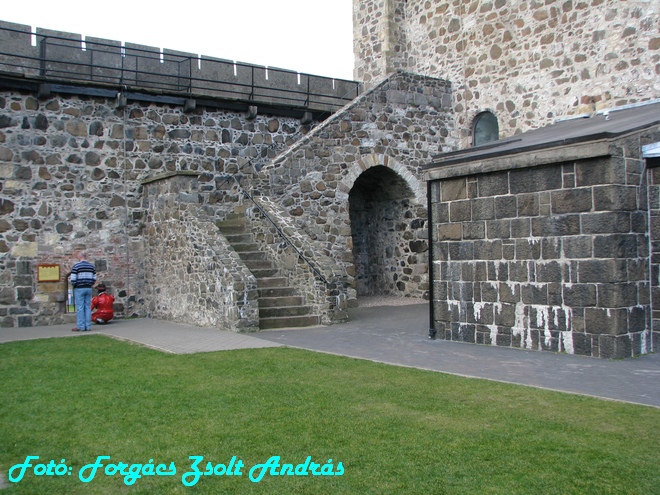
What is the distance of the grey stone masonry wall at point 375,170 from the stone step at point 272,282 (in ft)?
3.27

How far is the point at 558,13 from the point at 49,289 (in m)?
13.0

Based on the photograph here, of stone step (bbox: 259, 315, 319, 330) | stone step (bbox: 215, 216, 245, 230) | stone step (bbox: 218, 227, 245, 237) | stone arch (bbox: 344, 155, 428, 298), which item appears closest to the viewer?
stone step (bbox: 259, 315, 319, 330)

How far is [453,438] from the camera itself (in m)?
5.50

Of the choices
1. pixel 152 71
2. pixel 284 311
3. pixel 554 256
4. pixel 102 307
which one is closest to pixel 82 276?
pixel 102 307

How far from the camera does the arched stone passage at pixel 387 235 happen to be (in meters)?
18.5

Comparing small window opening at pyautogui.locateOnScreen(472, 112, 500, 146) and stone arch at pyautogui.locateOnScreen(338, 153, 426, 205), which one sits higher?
small window opening at pyautogui.locateOnScreen(472, 112, 500, 146)

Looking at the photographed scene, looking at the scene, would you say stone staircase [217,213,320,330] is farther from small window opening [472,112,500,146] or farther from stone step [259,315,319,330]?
small window opening [472,112,500,146]

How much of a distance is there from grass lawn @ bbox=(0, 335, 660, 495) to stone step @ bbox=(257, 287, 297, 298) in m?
5.00

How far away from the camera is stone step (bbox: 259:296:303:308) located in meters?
13.5

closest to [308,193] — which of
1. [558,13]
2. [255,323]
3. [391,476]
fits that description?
[255,323]

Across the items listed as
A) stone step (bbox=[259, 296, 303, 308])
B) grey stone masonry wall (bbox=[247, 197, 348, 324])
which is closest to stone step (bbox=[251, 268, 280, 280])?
grey stone masonry wall (bbox=[247, 197, 348, 324])

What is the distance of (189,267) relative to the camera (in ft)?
45.8

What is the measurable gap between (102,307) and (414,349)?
24.3ft

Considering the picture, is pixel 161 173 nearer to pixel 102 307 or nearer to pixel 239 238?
pixel 239 238
